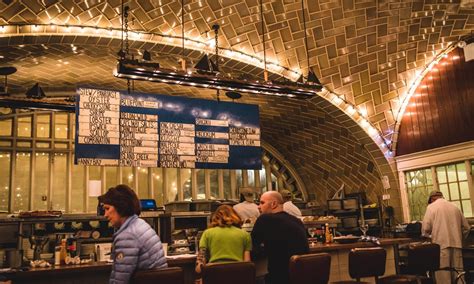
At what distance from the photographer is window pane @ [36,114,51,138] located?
10.1 metres

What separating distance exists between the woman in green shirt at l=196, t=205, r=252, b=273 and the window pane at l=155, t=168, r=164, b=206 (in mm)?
7322

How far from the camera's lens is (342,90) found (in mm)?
8719

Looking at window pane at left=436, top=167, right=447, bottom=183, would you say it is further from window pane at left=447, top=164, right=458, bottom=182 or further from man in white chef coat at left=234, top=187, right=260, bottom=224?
man in white chef coat at left=234, top=187, right=260, bottom=224

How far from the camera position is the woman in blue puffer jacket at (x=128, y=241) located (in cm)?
264

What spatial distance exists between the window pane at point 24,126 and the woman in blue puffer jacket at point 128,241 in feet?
26.3

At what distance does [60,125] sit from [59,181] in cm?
128

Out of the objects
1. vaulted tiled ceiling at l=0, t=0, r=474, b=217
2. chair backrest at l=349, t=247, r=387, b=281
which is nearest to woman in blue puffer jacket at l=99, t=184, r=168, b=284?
chair backrest at l=349, t=247, r=387, b=281

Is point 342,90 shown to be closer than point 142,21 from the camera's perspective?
No

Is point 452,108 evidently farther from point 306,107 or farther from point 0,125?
point 0,125

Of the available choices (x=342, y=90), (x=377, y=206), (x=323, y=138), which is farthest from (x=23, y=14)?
(x=377, y=206)

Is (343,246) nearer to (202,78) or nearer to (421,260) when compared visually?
(421,260)

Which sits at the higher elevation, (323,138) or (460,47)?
(460,47)

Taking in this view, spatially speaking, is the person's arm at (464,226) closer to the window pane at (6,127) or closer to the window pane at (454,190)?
the window pane at (454,190)

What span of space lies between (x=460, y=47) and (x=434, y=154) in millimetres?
1970
